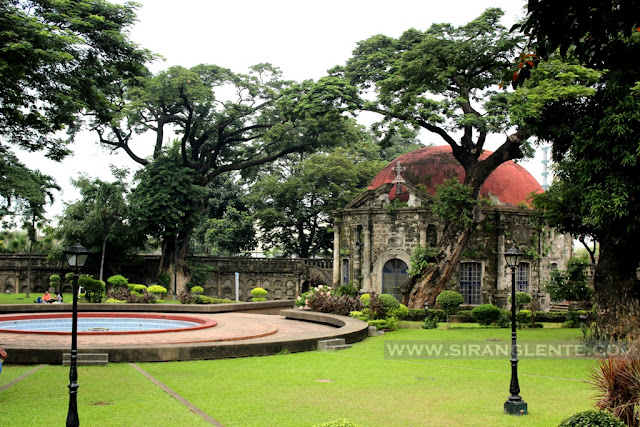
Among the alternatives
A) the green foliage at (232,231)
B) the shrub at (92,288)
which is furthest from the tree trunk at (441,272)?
the green foliage at (232,231)

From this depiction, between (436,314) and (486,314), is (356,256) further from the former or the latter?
(486,314)

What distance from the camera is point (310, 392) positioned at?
11523 millimetres

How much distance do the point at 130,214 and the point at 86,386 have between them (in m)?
31.7

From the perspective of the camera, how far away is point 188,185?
138ft

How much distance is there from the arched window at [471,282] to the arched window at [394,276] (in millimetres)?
2783

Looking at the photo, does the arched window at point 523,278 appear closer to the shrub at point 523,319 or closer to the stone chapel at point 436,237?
the stone chapel at point 436,237

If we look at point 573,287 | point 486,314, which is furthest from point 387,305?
point 573,287

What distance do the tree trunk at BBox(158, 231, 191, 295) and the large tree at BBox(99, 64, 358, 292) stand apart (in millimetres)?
68

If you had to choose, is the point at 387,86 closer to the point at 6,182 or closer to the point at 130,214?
the point at 6,182

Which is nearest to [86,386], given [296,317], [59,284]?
[296,317]

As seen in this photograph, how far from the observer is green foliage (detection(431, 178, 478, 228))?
27.0 meters

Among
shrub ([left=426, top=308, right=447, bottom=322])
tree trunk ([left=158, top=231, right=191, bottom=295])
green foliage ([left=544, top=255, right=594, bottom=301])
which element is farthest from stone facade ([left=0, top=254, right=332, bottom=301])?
green foliage ([left=544, top=255, right=594, bottom=301])

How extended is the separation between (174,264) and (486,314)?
2526 cm

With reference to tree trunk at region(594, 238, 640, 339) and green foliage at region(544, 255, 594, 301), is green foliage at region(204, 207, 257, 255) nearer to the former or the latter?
green foliage at region(544, 255, 594, 301)
